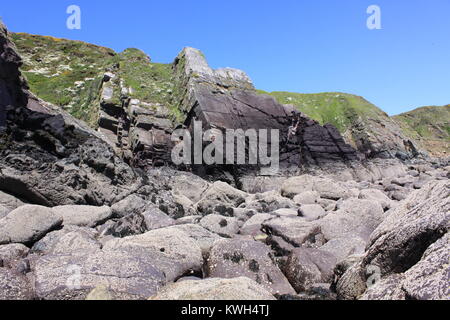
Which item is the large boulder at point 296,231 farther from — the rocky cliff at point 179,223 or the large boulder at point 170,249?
the large boulder at point 170,249

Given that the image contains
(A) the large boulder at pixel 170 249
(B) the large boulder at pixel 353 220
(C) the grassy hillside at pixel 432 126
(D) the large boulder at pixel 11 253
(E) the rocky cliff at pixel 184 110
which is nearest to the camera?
(A) the large boulder at pixel 170 249

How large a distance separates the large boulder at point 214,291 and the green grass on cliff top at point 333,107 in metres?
51.0

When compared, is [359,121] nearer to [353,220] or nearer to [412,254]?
[353,220]

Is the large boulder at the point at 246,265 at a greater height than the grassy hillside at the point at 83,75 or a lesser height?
lesser

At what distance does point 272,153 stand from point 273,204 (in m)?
16.1

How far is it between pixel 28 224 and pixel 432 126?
370 ft

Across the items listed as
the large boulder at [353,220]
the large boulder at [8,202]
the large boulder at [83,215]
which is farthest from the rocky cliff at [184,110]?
the large boulder at [353,220]

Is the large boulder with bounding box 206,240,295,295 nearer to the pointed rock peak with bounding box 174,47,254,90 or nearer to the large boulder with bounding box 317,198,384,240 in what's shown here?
the large boulder with bounding box 317,198,384,240

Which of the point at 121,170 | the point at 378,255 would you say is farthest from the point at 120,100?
the point at 378,255

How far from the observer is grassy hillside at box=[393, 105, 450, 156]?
85.2 metres

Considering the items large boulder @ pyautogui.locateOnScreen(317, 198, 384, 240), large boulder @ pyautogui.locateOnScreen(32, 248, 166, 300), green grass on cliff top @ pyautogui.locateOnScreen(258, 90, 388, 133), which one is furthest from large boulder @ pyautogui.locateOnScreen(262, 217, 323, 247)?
green grass on cliff top @ pyautogui.locateOnScreen(258, 90, 388, 133)

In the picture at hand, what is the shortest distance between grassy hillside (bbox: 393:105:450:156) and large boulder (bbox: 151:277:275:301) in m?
90.1

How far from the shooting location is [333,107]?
200ft

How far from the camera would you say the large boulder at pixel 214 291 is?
195 inches
